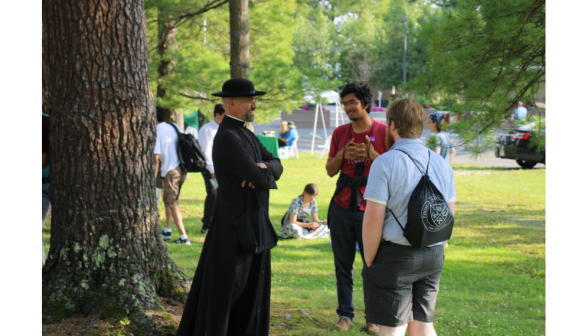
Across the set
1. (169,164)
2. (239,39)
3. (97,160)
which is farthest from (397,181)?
(239,39)

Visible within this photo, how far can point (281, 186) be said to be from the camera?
13.0 meters

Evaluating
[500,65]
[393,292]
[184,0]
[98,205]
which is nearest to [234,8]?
[184,0]

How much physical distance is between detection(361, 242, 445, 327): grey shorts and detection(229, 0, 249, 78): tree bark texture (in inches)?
206

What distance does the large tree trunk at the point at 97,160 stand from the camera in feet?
11.2

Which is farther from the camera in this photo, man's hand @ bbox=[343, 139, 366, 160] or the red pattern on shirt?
the red pattern on shirt

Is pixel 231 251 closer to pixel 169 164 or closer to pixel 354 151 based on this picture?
pixel 354 151

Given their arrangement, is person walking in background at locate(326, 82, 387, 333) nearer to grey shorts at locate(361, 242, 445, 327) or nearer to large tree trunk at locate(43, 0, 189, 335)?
grey shorts at locate(361, 242, 445, 327)

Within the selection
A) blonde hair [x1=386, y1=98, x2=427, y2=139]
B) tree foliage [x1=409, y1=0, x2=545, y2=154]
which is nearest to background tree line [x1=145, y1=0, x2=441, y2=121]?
tree foliage [x1=409, y1=0, x2=545, y2=154]

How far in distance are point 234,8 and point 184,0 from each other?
240 cm

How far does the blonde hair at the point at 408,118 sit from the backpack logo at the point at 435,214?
379 mm

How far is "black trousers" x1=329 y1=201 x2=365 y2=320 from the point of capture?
3893 millimetres

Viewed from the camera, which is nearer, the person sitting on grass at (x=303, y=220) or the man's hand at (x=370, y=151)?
the man's hand at (x=370, y=151)

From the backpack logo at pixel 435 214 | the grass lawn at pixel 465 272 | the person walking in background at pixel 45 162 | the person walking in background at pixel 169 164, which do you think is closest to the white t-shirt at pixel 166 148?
the person walking in background at pixel 169 164

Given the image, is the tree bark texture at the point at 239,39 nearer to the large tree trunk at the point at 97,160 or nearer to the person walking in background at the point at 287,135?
the large tree trunk at the point at 97,160
